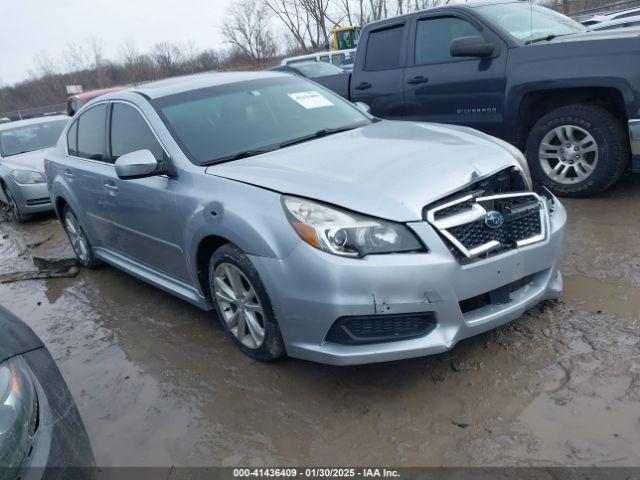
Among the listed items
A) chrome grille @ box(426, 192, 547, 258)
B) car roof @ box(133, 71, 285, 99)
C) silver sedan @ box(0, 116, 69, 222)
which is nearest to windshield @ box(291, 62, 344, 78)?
silver sedan @ box(0, 116, 69, 222)

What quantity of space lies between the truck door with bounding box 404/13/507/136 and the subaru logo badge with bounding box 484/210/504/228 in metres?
2.90

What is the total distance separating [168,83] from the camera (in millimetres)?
4285

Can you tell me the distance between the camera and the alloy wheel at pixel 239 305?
3.03 metres

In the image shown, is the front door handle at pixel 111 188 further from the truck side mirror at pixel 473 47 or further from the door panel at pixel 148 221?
the truck side mirror at pixel 473 47

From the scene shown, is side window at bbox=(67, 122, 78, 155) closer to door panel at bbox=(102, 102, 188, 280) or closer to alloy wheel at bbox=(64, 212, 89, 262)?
alloy wheel at bbox=(64, 212, 89, 262)

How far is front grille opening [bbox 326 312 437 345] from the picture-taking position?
2562 mm

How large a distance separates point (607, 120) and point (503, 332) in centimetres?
260

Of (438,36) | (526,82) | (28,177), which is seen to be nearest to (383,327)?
(526,82)

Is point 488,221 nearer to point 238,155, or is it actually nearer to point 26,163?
point 238,155

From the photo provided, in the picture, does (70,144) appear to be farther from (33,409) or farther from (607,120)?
(607,120)

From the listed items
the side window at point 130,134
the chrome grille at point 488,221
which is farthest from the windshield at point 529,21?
the side window at point 130,134

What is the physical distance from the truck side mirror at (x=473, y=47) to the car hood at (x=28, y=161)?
6.22 metres

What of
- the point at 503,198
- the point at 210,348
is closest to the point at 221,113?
the point at 210,348

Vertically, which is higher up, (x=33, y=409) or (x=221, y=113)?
(x=221, y=113)
